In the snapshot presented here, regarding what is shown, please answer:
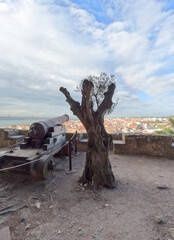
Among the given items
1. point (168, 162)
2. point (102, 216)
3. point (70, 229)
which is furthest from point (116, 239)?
point (168, 162)

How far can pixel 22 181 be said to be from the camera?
4016mm

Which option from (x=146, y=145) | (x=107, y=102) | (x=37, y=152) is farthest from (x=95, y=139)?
(x=146, y=145)

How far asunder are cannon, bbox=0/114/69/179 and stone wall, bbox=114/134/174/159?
A: 371 cm

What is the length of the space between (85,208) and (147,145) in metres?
5.31

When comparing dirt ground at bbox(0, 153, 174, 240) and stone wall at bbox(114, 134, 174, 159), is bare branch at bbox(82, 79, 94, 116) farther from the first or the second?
stone wall at bbox(114, 134, 174, 159)

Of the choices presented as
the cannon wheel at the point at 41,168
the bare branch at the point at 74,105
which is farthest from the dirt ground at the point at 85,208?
the bare branch at the point at 74,105

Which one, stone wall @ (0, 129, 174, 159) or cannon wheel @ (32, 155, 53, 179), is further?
stone wall @ (0, 129, 174, 159)

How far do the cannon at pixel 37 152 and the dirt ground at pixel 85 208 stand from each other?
54cm

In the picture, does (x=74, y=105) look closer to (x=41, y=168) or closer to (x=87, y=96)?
(x=87, y=96)

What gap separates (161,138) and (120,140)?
230 centimetres

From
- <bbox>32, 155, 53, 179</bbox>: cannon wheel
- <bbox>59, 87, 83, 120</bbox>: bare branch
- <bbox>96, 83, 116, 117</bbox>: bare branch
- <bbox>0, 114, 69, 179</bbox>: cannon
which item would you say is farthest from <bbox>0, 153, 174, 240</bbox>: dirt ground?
<bbox>96, 83, 116, 117</bbox>: bare branch

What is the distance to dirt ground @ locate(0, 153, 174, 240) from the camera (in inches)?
88.0

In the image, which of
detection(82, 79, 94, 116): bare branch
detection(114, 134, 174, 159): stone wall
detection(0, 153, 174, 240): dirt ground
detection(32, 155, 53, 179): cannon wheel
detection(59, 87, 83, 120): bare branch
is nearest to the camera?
detection(0, 153, 174, 240): dirt ground

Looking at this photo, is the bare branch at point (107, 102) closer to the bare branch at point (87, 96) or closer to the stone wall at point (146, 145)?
the bare branch at point (87, 96)
